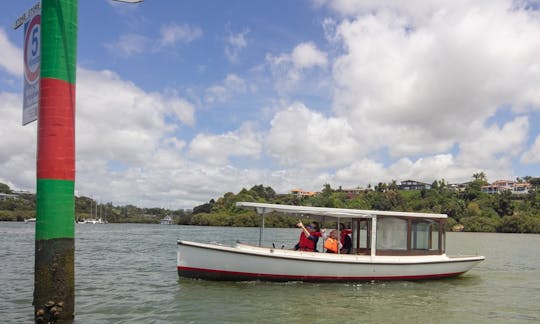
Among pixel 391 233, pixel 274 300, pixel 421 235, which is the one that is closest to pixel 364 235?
pixel 391 233

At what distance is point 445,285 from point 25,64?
16.0 m

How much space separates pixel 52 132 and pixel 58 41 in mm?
1648

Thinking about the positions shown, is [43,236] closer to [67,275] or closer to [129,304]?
[67,275]

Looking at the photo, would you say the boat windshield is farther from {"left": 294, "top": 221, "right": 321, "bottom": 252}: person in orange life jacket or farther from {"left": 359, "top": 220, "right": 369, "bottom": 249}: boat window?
{"left": 294, "top": 221, "right": 321, "bottom": 252}: person in orange life jacket

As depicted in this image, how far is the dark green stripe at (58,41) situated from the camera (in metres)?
8.39

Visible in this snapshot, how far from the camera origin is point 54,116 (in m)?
8.35

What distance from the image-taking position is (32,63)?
29.8 feet

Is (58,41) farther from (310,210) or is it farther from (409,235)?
(409,235)

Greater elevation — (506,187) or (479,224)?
(506,187)

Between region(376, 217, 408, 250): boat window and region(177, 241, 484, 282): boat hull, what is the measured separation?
70cm

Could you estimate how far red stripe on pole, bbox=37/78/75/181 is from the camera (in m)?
8.33

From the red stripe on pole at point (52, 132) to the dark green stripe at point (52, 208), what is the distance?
14 cm

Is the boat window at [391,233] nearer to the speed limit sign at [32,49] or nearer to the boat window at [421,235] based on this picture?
the boat window at [421,235]

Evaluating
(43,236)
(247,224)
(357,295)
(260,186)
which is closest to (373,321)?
(357,295)
